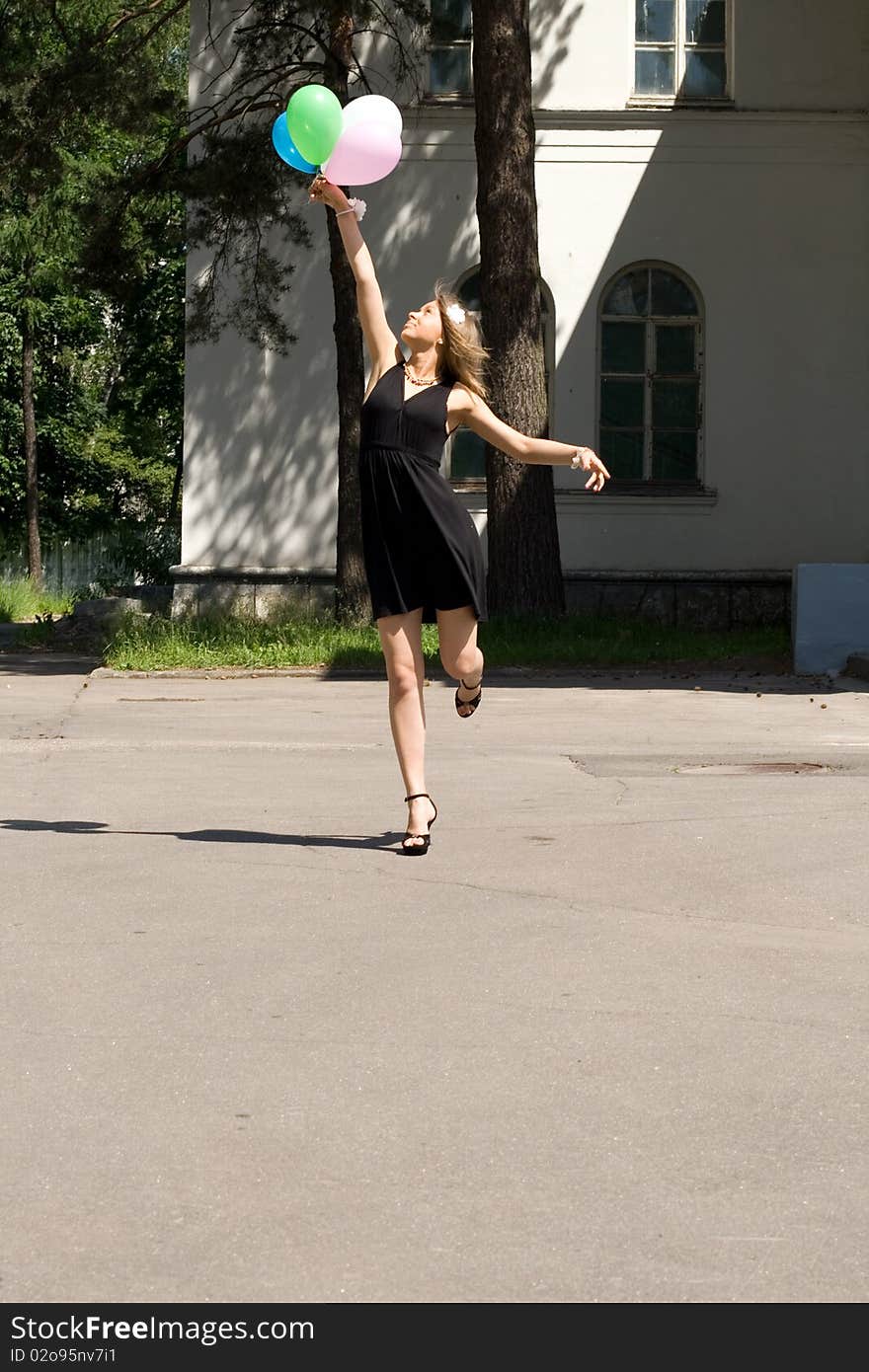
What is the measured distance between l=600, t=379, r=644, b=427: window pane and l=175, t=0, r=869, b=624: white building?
0.9 inches

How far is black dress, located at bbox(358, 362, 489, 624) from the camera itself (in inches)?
293

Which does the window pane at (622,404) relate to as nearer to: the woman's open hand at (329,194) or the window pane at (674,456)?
the window pane at (674,456)

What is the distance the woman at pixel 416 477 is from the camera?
7.46m

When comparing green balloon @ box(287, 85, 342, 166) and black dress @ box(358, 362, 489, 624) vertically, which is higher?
green balloon @ box(287, 85, 342, 166)

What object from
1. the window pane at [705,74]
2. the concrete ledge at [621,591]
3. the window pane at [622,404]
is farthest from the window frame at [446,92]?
the concrete ledge at [621,591]

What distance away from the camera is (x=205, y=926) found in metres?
6.28

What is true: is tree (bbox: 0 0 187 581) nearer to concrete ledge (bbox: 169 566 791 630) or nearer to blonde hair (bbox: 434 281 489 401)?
concrete ledge (bbox: 169 566 791 630)

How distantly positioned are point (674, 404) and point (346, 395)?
481 centimetres

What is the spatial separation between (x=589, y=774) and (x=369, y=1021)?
207 inches

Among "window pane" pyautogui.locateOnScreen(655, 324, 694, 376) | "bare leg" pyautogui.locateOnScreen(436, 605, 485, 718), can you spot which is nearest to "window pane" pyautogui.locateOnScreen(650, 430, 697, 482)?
"window pane" pyautogui.locateOnScreen(655, 324, 694, 376)

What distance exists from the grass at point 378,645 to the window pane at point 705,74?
709cm

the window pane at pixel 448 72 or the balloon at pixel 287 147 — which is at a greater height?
the window pane at pixel 448 72
